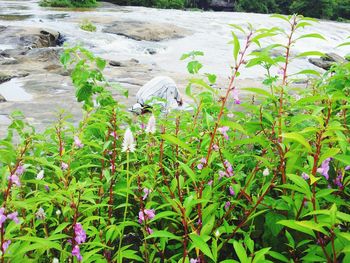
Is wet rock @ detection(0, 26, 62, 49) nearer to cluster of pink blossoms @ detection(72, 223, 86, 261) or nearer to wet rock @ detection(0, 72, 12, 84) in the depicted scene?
wet rock @ detection(0, 72, 12, 84)

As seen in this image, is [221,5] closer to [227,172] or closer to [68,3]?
[68,3]

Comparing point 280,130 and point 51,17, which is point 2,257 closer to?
point 280,130

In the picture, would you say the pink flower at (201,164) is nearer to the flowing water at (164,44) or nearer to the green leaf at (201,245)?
the green leaf at (201,245)

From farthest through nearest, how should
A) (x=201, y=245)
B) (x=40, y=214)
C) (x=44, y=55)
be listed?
(x=44, y=55), (x=40, y=214), (x=201, y=245)

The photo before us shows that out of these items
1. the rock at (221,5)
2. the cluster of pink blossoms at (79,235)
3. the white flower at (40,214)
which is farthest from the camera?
the rock at (221,5)

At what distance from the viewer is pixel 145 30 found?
20578 mm

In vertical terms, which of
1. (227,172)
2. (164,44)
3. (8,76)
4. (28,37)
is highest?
(227,172)

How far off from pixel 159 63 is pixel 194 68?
13181 mm

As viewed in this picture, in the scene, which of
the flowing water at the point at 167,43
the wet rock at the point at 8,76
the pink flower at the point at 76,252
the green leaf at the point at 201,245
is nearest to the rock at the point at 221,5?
the flowing water at the point at 167,43

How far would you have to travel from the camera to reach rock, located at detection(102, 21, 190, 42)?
19844 mm

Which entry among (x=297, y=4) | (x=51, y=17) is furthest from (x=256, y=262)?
(x=297, y=4)

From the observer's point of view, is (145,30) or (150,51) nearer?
(150,51)

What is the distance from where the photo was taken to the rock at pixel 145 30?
19844mm

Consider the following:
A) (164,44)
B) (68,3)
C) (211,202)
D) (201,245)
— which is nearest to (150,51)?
(164,44)
